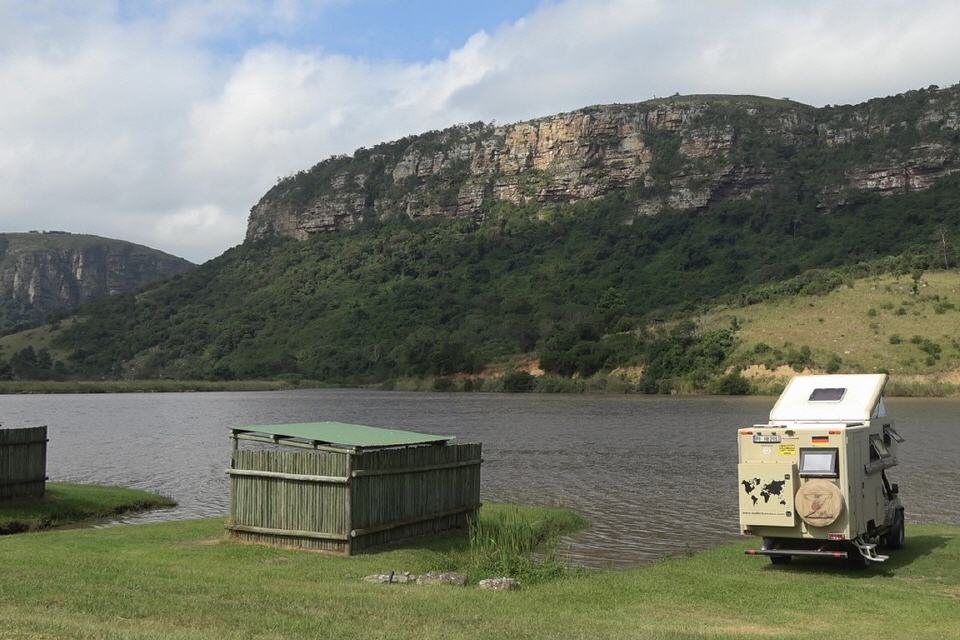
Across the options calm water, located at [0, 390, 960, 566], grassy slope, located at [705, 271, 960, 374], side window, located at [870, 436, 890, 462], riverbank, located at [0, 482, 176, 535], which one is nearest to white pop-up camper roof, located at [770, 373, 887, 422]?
side window, located at [870, 436, 890, 462]

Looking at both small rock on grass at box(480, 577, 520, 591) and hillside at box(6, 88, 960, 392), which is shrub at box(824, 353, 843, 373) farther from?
small rock on grass at box(480, 577, 520, 591)

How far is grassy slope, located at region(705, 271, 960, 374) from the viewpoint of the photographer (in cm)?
9325

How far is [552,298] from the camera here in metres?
164

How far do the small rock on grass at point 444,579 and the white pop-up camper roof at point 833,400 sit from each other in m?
7.39

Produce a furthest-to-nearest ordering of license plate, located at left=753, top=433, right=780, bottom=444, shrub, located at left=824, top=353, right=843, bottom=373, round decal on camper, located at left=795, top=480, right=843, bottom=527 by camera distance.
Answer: shrub, located at left=824, top=353, right=843, bottom=373 → license plate, located at left=753, top=433, right=780, bottom=444 → round decal on camper, located at left=795, top=480, right=843, bottom=527

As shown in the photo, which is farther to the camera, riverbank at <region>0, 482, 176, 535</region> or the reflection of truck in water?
riverbank at <region>0, 482, 176, 535</region>

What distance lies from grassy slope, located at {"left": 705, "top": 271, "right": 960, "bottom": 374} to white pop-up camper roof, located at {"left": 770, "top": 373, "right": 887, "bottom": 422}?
77001 millimetres

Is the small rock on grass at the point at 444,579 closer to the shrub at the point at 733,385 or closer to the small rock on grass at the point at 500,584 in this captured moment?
the small rock on grass at the point at 500,584

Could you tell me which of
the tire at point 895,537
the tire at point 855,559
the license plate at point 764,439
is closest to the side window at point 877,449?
the tire at point 895,537

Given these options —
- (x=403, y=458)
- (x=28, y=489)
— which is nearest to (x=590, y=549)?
(x=403, y=458)

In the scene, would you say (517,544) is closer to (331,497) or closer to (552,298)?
(331,497)

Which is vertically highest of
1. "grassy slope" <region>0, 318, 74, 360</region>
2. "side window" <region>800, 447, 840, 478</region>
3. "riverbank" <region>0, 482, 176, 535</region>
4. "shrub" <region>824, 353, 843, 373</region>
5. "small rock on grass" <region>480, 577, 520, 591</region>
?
"grassy slope" <region>0, 318, 74, 360</region>

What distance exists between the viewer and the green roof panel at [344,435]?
2055 centimetres

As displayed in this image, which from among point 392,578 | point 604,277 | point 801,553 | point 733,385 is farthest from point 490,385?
point 392,578
